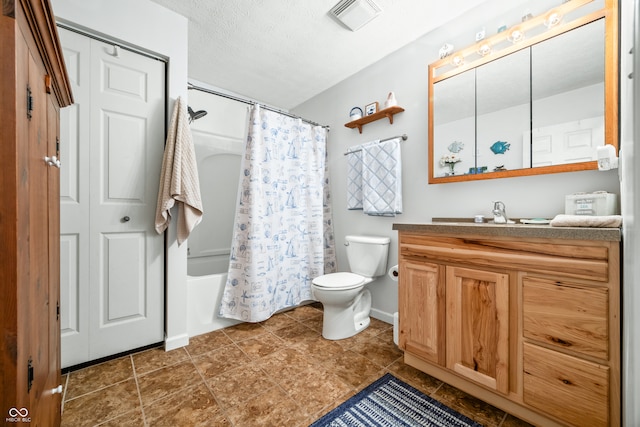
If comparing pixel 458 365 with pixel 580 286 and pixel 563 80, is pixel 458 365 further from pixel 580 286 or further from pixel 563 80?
pixel 563 80

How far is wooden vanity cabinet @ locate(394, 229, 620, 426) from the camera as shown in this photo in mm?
979

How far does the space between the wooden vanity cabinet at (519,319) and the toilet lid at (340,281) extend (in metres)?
0.47

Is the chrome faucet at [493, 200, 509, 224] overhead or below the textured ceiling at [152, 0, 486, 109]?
below

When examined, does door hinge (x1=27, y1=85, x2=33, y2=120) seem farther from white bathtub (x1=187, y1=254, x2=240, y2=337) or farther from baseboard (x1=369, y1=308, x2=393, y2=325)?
baseboard (x1=369, y1=308, x2=393, y2=325)

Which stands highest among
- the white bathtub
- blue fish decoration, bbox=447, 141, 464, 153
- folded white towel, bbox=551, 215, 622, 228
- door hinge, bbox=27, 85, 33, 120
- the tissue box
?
blue fish decoration, bbox=447, 141, 464, 153

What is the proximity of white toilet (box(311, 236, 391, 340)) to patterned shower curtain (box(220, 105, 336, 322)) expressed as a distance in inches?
17.9

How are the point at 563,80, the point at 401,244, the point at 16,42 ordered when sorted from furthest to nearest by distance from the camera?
the point at 401,244 → the point at 563,80 → the point at 16,42

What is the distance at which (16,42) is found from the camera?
49 cm

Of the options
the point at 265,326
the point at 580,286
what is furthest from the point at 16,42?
the point at 265,326

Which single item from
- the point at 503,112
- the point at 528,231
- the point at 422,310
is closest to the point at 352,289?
the point at 422,310

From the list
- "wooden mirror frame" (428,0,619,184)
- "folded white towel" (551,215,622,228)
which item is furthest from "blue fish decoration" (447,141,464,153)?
"folded white towel" (551,215,622,228)

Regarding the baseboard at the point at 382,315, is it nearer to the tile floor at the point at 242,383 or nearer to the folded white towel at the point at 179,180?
the tile floor at the point at 242,383

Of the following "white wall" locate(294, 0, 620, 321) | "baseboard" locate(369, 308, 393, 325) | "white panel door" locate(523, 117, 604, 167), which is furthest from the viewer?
"baseboard" locate(369, 308, 393, 325)

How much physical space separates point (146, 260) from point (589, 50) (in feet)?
9.50
